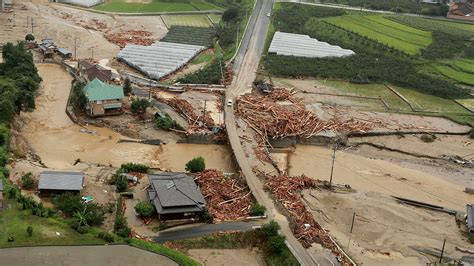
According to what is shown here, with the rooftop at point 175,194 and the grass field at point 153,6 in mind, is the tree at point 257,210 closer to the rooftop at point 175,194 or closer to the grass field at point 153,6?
the rooftop at point 175,194

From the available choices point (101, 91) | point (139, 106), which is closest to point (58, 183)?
point (101, 91)

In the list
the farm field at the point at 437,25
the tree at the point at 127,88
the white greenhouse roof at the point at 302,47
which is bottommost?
the tree at the point at 127,88

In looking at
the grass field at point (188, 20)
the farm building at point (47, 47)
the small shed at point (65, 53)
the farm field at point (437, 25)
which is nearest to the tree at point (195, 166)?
the small shed at point (65, 53)

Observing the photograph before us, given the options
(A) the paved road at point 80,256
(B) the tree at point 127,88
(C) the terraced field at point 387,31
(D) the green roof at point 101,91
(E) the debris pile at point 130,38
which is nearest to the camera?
(A) the paved road at point 80,256

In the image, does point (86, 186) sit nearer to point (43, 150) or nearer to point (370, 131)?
point (43, 150)

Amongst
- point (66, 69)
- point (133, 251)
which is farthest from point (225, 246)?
point (66, 69)

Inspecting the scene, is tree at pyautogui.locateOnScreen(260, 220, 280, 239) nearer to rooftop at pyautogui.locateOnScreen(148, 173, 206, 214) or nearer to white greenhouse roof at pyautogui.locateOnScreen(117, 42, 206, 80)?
rooftop at pyautogui.locateOnScreen(148, 173, 206, 214)
